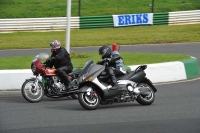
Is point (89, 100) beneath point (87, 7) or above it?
beneath

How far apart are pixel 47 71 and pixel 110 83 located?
2033 millimetres

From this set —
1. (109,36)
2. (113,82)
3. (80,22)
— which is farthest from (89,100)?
(80,22)

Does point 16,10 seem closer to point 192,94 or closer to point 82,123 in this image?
point 192,94

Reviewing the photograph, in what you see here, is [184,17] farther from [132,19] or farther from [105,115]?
[105,115]

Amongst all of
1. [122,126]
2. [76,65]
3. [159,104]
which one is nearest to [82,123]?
[122,126]

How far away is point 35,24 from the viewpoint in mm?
32750

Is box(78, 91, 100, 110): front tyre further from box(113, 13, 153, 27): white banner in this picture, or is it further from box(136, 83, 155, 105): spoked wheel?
box(113, 13, 153, 27): white banner

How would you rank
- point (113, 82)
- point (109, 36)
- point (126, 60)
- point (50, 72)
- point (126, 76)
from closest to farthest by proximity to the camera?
point (113, 82) → point (126, 76) → point (50, 72) → point (126, 60) → point (109, 36)

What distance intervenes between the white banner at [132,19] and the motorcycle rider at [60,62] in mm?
19948

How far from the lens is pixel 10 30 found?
32.4m

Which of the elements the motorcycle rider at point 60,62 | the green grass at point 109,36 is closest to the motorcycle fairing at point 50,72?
the motorcycle rider at point 60,62

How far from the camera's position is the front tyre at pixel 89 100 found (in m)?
11.7

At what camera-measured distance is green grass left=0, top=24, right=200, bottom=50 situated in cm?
2819

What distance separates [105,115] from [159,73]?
5230mm
